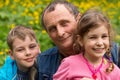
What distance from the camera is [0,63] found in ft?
22.0

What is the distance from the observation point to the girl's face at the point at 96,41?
10.2 feet

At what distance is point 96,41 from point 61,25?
44cm

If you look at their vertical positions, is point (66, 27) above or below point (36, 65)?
above

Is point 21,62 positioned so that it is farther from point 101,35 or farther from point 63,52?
point 101,35

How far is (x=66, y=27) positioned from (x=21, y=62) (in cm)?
79

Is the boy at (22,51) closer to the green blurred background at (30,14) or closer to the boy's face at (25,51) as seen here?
the boy's face at (25,51)

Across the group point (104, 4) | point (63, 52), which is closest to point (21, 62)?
point (63, 52)

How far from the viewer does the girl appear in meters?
3.13

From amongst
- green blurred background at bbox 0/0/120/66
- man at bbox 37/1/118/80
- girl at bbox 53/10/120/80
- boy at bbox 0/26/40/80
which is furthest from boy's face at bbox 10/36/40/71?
green blurred background at bbox 0/0/120/66

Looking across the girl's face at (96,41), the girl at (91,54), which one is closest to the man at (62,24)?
the girl at (91,54)

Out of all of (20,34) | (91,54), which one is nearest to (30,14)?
(20,34)

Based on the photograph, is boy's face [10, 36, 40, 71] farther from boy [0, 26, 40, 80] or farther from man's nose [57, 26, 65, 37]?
man's nose [57, 26, 65, 37]

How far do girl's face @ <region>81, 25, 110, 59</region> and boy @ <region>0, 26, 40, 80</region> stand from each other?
0.92 metres

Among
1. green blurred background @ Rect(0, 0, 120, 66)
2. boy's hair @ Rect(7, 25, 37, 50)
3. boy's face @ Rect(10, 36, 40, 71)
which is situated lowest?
green blurred background @ Rect(0, 0, 120, 66)
